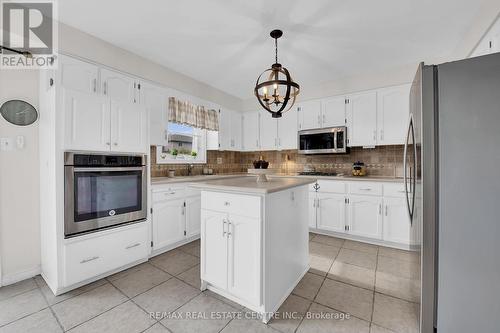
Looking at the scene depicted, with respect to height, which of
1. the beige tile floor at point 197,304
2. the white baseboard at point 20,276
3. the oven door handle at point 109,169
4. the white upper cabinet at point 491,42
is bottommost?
the beige tile floor at point 197,304

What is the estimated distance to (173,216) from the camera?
2.96 meters

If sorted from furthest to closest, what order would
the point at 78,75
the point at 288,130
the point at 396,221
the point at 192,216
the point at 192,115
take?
the point at 288,130
the point at 192,115
the point at 192,216
the point at 396,221
the point at 78,75

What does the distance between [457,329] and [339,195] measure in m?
2.24

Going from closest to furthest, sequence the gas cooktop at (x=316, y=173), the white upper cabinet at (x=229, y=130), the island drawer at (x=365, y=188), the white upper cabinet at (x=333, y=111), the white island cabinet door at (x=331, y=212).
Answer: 1. the island drawer at (x=365, y=188)
2. the white island cabinet door at (x=331, y=212)
3. the white upper cabinet at (x=333, y=111)
4. the gas cooktop at (x=316, y=173)
5. the white upper cabinet at (x=229, y=130)

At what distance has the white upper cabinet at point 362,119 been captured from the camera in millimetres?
3408

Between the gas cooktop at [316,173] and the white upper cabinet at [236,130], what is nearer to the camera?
the gas cooktop at [316,173]

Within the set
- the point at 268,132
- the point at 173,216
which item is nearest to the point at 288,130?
the point at 268,132

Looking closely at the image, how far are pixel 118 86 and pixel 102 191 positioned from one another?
4.36 feet

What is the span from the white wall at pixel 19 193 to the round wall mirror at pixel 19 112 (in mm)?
41

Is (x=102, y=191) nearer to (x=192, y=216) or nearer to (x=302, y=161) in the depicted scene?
(x=192, y=216)

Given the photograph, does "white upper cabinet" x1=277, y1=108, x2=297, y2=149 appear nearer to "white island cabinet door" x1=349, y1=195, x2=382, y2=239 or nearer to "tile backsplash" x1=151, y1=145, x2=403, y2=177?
"tile backsplash" x1=151, y1=145, x2=403, y2=177

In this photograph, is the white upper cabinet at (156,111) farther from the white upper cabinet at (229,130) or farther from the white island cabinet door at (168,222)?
the white upper cabinet at (229,130)

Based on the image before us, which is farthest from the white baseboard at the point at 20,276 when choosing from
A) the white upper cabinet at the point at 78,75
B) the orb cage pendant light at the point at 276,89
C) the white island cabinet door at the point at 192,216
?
the orb cage pendant light at the point at 276,89

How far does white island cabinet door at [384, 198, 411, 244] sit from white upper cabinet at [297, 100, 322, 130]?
1682 mm
